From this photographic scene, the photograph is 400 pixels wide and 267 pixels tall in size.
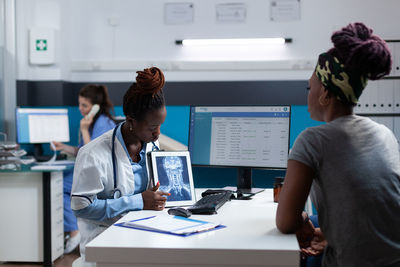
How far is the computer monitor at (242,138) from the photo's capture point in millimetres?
2504

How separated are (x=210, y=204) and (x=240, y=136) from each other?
77cm

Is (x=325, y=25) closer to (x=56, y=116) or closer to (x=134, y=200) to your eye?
(x=56, y=116)

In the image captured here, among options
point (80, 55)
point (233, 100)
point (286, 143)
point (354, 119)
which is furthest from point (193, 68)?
point (354, 119)

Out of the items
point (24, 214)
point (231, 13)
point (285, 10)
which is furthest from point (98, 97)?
point (285, 10)

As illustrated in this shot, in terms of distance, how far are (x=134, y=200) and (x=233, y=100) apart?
2.58 metres

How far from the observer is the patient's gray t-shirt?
133cm

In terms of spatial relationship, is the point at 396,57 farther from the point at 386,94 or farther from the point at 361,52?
the point at 361,52

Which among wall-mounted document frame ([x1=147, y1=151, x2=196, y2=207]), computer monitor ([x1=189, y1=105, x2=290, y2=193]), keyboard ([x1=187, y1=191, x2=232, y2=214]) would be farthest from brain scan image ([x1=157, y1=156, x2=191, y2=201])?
computer monitor ([x1=189, y1=105, x2=290, y2=193])

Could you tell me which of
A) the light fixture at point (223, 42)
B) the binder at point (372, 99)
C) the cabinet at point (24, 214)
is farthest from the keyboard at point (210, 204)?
the light fixture at point (223, 42)

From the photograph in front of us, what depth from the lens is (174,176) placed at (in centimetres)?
204

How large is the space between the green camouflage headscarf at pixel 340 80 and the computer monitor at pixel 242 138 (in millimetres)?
1053

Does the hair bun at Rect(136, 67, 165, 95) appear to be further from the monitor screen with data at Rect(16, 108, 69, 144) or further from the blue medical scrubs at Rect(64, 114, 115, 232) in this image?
the monitor screen with data at Rect(16, 108, 69, 144)

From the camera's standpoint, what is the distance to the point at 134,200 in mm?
1838

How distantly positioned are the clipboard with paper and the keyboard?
0.43 ft
